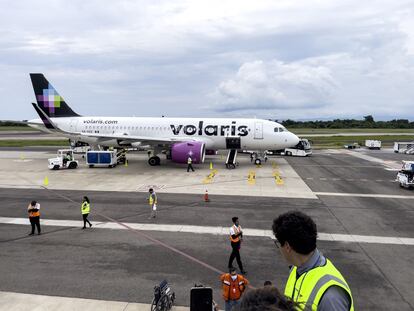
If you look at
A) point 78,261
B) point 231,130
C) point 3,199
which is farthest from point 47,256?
point 231,130

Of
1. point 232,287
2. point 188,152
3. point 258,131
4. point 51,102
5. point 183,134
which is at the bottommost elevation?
point 232,287

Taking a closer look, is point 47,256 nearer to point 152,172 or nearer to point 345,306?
point 345,306

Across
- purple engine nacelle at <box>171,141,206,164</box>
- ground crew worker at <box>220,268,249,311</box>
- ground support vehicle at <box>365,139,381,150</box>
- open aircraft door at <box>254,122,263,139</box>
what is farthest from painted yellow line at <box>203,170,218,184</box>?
ground support vehicle at <box>365,139,381,150</box>

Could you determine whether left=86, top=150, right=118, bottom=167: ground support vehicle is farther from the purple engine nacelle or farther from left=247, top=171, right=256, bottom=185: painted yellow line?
left=247, top=171, right=256, bottom=185: painted yellow line

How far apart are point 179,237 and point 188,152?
17790mm

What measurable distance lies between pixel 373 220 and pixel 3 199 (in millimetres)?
19883

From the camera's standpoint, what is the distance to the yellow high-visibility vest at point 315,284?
116 inches

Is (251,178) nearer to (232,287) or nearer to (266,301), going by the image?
(232,287)

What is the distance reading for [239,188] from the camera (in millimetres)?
23516

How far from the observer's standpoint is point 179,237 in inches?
544

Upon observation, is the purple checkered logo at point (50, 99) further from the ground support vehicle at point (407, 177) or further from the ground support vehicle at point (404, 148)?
the ground support vehicle at point (404, 148)

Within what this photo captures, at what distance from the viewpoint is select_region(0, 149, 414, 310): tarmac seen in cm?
959

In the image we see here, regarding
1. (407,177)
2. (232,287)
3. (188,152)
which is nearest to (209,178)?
(188,152)

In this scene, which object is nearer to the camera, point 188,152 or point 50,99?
point 188,152
